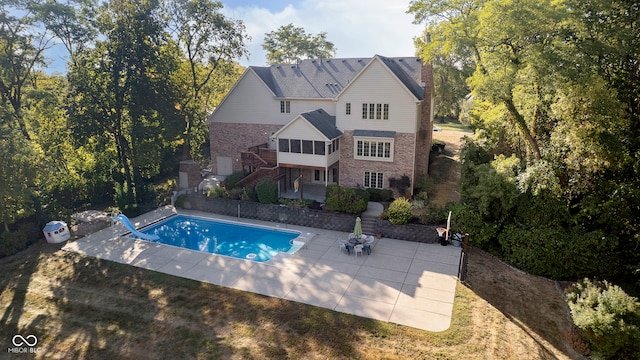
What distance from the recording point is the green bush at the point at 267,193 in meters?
27.7

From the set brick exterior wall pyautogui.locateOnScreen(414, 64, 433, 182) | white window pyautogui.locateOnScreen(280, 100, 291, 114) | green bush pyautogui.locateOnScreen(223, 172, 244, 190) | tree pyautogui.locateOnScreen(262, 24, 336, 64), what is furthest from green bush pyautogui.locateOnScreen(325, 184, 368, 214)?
tree pyautogui.locateOnScreen(262, 24, 336, 64)

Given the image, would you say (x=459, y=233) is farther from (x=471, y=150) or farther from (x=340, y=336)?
(x=340, y=336)

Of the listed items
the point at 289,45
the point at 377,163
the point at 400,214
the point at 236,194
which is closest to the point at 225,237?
the point at 236,194

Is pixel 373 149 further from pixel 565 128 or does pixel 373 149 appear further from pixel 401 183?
pixel 565 128

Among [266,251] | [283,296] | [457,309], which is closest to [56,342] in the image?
[283,296]

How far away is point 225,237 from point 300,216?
211 inches

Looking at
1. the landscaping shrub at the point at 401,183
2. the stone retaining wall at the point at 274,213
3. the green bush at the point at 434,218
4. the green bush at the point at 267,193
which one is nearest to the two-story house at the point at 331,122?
the landscaping shrub at the point at 401,183

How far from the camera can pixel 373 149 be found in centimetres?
2881

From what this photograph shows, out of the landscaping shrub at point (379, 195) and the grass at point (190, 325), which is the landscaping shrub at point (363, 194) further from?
the grass at point (190, 325)

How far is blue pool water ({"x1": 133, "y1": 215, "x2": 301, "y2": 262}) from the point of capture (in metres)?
22.6

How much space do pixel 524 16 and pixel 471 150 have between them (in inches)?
497

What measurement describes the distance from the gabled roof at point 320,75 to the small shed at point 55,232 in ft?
61.4

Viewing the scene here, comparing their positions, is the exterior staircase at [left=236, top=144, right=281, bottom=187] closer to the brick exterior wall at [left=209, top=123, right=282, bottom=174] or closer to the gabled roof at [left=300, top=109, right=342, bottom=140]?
the brick exterior wall at [left=209, top=123, right=282, bottom=174]

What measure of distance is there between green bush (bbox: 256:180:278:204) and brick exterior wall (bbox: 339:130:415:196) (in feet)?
18.9
